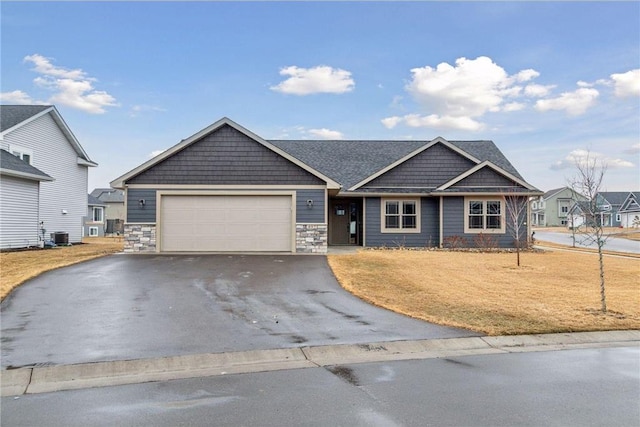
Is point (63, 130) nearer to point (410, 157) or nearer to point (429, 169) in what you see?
point (410, 157)

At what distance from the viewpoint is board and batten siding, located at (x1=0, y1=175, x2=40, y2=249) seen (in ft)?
67.9

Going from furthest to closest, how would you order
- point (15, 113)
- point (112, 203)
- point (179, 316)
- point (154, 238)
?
point (112, 203), point (15, 113), point (154, 238), point (179, 316)

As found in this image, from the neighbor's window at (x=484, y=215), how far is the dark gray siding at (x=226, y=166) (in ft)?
25.2

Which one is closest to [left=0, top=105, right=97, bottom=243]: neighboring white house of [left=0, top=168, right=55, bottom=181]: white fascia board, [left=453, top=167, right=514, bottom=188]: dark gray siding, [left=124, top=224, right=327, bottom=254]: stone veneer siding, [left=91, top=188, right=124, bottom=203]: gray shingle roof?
[left=0, top=168, right=55, bottom=181]: white fascia board

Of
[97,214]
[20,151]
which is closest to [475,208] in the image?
[20,151]

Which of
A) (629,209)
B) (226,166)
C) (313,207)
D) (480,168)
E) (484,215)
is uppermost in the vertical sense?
(480,168)

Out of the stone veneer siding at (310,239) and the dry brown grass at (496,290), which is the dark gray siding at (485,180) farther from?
the stone veneer siding at (310,239)

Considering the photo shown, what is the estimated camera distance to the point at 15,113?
2439 centimetres

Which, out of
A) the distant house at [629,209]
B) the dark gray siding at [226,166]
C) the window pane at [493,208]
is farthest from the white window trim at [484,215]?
the distant house at [629,209]

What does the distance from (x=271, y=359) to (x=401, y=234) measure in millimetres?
16926

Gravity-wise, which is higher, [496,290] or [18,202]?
[18,202]

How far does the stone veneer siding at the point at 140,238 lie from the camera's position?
1886 cm

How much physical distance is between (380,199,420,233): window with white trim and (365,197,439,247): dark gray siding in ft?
0.77

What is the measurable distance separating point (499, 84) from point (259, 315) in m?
19.4
